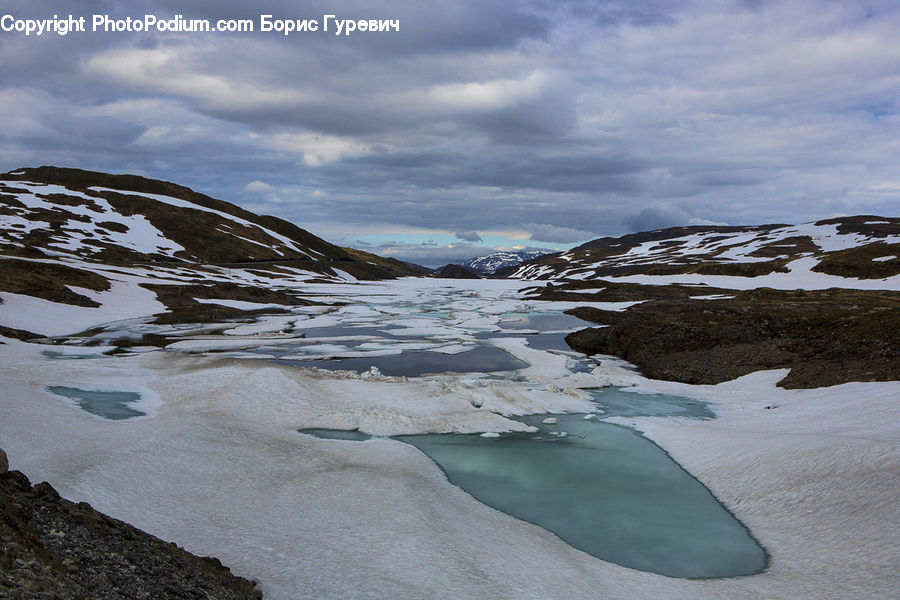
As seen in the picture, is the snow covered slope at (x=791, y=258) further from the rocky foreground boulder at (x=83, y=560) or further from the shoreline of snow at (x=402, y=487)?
the rocky foreground boulder at (x=83, y=560)

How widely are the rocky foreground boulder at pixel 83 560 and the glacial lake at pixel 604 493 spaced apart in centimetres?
Answer: 897

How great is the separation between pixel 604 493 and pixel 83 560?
14.3 metres

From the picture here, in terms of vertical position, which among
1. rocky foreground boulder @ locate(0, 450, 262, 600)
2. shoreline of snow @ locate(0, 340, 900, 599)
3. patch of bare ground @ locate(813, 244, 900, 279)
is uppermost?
patch of bare ground @ locate(813, 244, 900, 279)

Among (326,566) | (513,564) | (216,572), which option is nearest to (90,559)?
(216,572)

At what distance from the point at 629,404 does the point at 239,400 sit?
771 inches

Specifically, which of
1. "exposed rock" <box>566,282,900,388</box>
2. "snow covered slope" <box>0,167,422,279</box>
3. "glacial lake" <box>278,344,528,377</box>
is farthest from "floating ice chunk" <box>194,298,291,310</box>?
"exposed rock" <box>566,282,900,388</box>

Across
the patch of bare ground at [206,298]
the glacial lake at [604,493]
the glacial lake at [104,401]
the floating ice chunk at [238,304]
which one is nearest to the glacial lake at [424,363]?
the glacial lake at [604,493]

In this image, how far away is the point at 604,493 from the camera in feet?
57.8

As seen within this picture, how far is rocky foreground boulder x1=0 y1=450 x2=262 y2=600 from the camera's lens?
7.11 m

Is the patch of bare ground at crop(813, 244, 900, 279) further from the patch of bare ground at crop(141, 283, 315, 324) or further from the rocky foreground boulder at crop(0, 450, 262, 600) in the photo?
the rocky foreground boulder at crop(0, 450, 262, 600)

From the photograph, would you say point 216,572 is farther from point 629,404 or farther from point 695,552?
point 629,404

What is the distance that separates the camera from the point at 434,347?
4616 cm

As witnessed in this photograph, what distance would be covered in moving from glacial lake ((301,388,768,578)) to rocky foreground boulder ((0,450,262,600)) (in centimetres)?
897

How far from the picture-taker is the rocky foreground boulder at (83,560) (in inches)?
280
